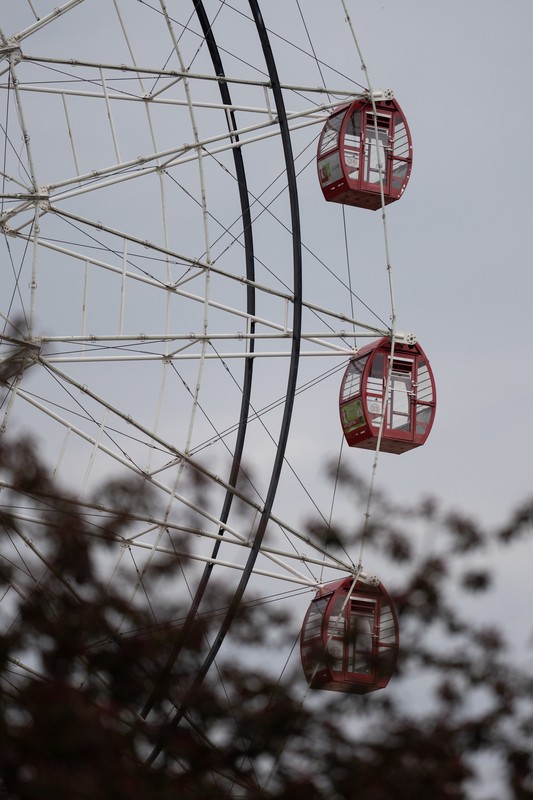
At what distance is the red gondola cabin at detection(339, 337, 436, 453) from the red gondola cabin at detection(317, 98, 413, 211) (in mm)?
2753

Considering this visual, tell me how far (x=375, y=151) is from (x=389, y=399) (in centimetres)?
455

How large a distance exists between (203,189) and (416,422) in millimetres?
6025

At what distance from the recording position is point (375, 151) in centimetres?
3203

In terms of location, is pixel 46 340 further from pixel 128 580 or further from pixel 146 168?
pixel 128 580

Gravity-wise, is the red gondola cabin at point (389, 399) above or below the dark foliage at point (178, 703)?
above

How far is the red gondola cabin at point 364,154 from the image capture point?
104 feet

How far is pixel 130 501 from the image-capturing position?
→ 14484 mm

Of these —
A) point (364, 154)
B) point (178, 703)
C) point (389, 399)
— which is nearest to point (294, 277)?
point (389, 399)

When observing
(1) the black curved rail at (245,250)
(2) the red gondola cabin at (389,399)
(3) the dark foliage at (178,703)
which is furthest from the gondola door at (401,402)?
(3) the dark foliage at (178,703)

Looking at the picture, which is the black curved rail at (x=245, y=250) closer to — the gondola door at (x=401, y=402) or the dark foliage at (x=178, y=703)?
the gondola door at (x=401, y=402)

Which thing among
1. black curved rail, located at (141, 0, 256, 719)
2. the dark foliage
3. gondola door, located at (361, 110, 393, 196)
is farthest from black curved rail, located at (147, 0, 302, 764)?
the dark foliage

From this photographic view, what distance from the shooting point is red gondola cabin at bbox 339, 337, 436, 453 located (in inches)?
1228

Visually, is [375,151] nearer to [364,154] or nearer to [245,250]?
[364,154]

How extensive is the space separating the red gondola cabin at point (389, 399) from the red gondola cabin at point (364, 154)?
2753 millimetres
